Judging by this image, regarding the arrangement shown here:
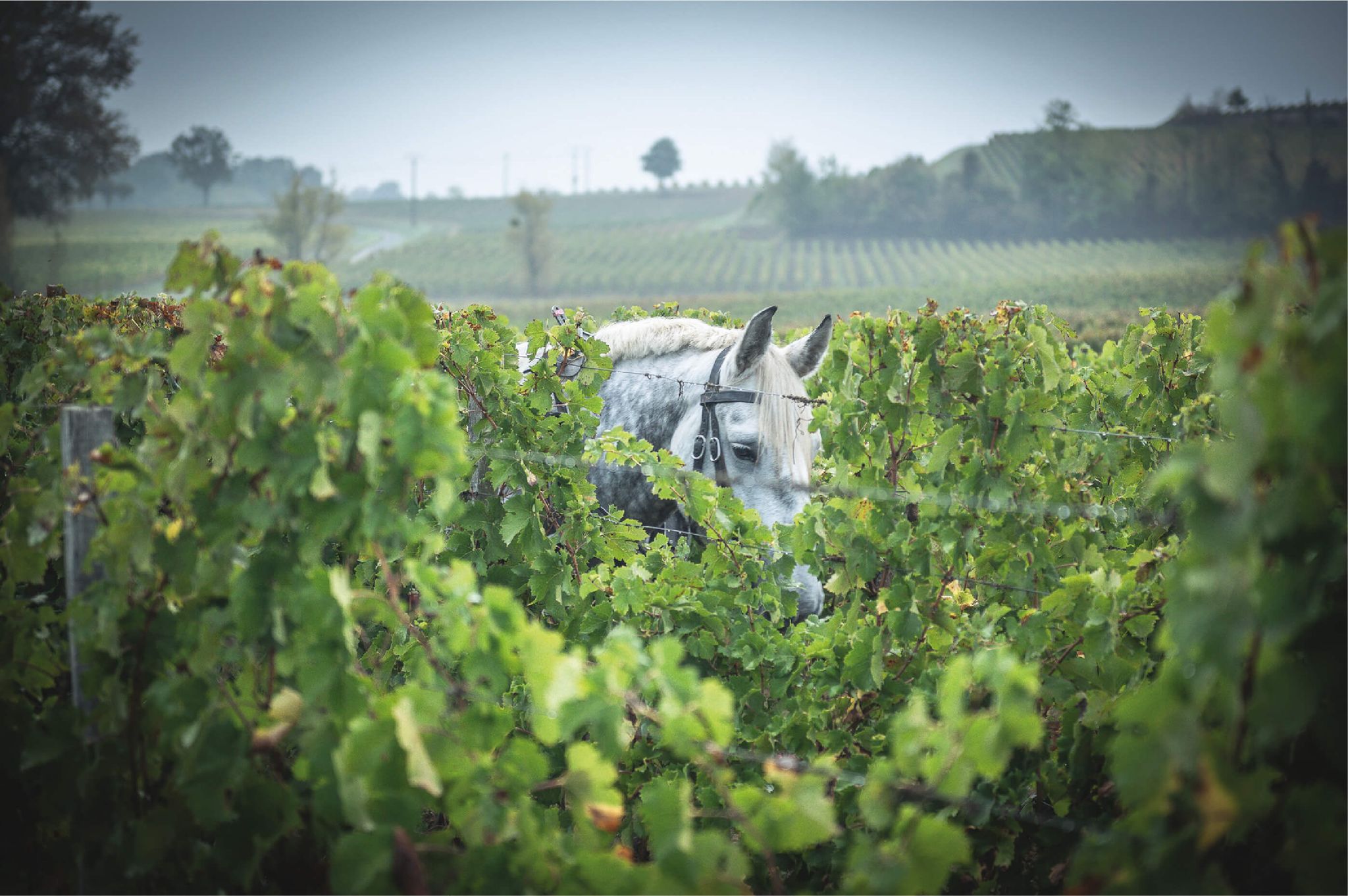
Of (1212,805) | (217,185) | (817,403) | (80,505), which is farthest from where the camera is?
(217,185)

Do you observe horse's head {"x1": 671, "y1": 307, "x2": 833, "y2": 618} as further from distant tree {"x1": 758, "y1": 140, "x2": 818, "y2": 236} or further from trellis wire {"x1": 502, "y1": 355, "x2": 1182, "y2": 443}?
distant tree {"x1": 758, "y1": 140, "x2": 818, "y2": 236}

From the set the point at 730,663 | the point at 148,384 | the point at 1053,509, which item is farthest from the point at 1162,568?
the point at 148,384

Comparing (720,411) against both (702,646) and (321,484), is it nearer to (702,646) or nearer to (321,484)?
(702,646)

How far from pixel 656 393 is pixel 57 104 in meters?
57.1

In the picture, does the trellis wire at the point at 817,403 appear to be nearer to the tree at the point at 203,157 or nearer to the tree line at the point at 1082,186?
the tree line at the point at 1082,186

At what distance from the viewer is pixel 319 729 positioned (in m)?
1.67

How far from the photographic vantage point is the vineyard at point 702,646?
1.30 meters

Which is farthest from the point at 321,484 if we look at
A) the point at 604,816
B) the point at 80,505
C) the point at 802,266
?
the point at 802,266

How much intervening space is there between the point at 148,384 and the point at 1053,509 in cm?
292

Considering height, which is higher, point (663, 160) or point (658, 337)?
point (663, 160)

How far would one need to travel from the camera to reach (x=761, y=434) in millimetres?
4352

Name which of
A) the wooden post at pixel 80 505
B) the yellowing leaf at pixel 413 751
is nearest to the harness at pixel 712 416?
the wooden post at pixel 80 505

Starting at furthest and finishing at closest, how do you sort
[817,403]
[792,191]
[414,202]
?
1. [414,202]
2. [792,191]
3. [817,403]

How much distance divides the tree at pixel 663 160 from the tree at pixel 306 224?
77.2 m
